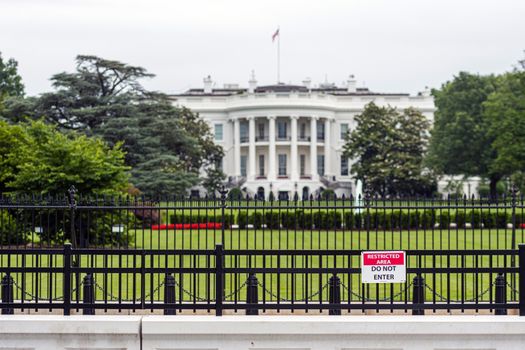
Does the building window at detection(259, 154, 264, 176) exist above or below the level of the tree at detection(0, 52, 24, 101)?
below

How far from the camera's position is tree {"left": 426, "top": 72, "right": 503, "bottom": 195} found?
53.2 m

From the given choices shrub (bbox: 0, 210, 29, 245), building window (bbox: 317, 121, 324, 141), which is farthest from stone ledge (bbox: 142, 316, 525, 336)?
building window (bbox: 317, 121, 324, 141)

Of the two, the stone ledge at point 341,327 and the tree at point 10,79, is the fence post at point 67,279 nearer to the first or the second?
the stone ledge at point 341,327

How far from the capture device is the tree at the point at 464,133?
175 ft

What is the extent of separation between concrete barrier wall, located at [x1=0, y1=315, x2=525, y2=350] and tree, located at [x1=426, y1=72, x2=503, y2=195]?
43.9m

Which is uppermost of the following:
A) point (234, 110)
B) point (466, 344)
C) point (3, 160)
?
→ point (234, 110)

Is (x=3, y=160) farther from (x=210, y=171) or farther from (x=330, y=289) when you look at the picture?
(x=210, y=171)

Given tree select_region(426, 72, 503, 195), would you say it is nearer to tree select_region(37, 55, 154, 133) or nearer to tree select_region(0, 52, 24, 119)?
tree select_region(37, 55, 154, 133)

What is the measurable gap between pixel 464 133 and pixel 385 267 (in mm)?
46656

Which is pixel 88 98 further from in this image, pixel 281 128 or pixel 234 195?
pixel 281 128

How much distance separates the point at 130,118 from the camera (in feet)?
133

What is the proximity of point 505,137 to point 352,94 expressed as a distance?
107 feet

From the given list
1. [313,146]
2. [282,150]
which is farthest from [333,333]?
[282,150]

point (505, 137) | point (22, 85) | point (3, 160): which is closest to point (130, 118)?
point (3, 160)
